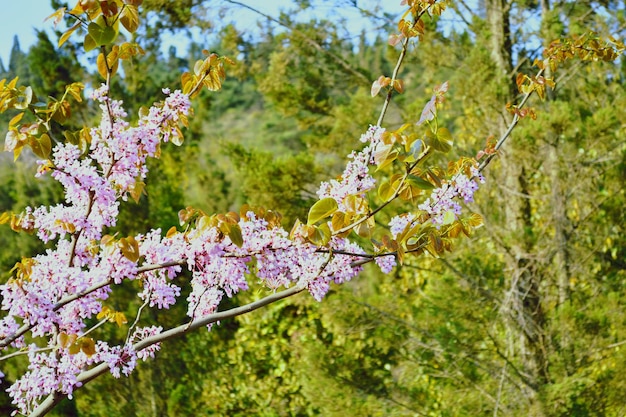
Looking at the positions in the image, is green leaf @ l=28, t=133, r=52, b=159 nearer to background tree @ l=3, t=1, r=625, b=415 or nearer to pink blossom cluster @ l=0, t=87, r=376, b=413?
pink blossom cluster @ l=0, t=87, r=376, b=413

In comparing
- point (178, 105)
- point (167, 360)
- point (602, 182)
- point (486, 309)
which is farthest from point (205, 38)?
point (178, 105)

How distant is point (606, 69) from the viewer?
7.25m

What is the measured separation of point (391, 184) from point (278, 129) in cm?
2466

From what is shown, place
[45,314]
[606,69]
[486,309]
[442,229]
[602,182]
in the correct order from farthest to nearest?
[606,69] → [602,182] → [486,309] → [442,229] → [45,314]

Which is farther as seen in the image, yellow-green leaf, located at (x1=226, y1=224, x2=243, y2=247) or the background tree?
the background tree

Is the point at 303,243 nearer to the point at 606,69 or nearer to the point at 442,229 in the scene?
the point at 442,229

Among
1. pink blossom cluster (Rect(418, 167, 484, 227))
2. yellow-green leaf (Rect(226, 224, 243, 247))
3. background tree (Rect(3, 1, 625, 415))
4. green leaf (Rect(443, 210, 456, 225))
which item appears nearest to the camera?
yellow-green leaf (Rect(226, 224, 243, 247))

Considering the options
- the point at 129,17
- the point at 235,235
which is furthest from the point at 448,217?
the point at 129,17

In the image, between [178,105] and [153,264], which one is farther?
[178,105]

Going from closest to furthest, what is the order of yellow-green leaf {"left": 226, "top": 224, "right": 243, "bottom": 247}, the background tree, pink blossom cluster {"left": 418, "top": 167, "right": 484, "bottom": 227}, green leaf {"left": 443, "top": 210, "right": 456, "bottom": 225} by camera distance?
yellow-green leaf {"left": 226, "top": 224, "right": 243, "bottom": 247} < green leaf {"left": 443, "top": 210, "right": 456, "bottom": 225} < pink blossom cluster {"left": 418, "top": 167, "right": 484, "bottom": 227} < the background tree

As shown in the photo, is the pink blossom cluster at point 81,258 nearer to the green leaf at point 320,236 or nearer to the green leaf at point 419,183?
the green leaf at point 320,236

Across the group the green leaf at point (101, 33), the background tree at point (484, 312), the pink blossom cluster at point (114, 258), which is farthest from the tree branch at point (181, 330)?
the background tree at point (484, 312)

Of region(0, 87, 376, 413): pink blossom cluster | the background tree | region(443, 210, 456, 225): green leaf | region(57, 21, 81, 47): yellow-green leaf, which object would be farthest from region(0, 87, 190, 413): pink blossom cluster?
the background tree

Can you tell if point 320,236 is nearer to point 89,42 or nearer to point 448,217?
point 448,217
